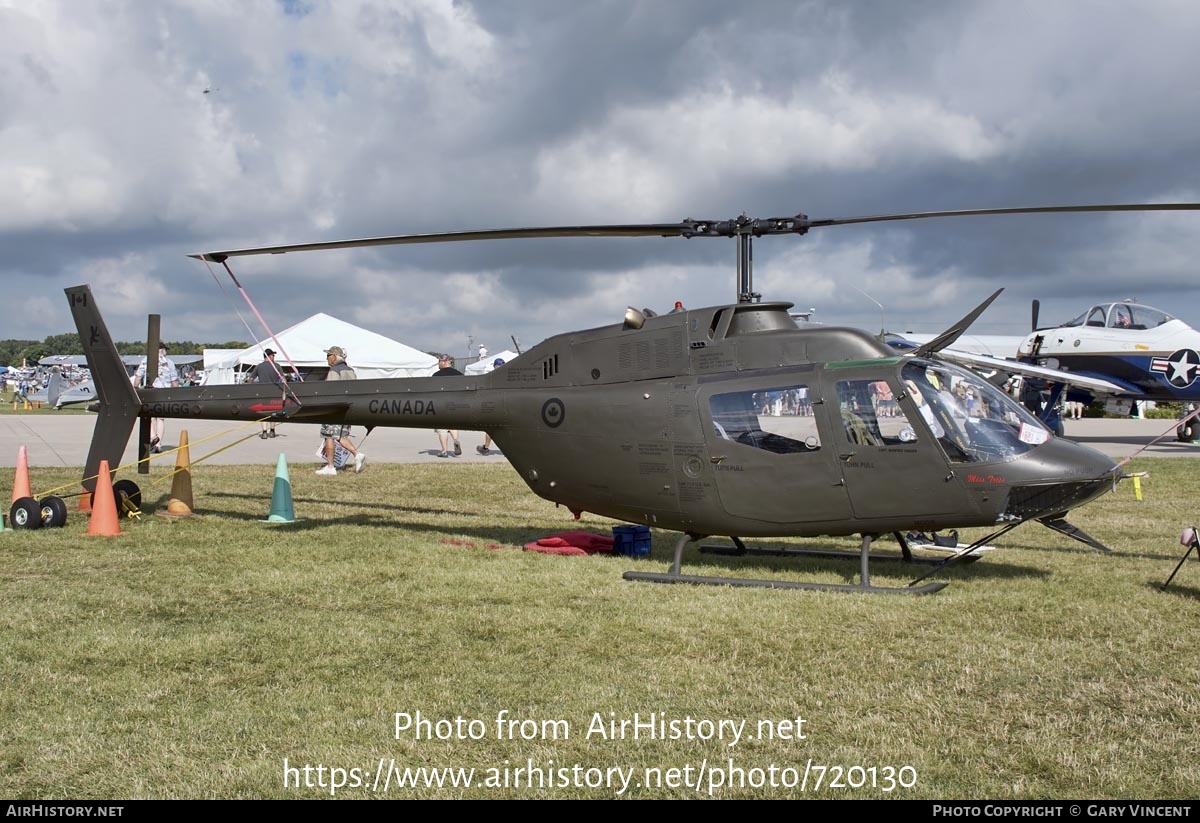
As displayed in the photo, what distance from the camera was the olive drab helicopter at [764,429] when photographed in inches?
289

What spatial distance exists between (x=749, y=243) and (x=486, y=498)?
7.41 meters

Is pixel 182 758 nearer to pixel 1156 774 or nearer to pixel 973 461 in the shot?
pixel 1156 774

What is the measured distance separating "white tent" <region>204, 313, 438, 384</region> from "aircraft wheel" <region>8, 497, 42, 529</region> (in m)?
27.3

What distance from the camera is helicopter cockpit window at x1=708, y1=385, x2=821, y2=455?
25.2 feet

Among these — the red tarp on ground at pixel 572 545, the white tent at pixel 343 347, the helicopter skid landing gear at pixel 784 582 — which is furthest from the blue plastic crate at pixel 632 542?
the white tent at pixel 343 347

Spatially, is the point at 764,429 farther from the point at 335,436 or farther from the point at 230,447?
the point at 230,447

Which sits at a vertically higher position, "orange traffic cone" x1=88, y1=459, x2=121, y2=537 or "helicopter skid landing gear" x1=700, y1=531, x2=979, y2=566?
"orange traffic cone" x1=88, y1=459, x2=121, y2=537

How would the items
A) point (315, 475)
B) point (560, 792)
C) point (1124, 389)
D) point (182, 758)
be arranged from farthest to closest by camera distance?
point (1124, 389), point (315, 475), point (182, 758), point (560, 792)

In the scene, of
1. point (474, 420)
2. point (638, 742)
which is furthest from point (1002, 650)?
point (474, 420)

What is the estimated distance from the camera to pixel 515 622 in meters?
6.61

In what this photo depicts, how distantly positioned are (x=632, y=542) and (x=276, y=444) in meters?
16.9

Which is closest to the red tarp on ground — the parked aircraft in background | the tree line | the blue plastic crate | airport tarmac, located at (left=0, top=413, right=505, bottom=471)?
the blue plastic crate

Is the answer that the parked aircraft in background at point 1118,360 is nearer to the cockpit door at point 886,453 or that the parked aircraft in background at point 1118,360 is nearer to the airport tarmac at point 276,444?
the airport tarmac at point 276,444

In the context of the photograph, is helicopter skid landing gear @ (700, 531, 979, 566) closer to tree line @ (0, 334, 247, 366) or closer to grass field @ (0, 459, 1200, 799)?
grass field @ (0, 459, 1200, 799)
